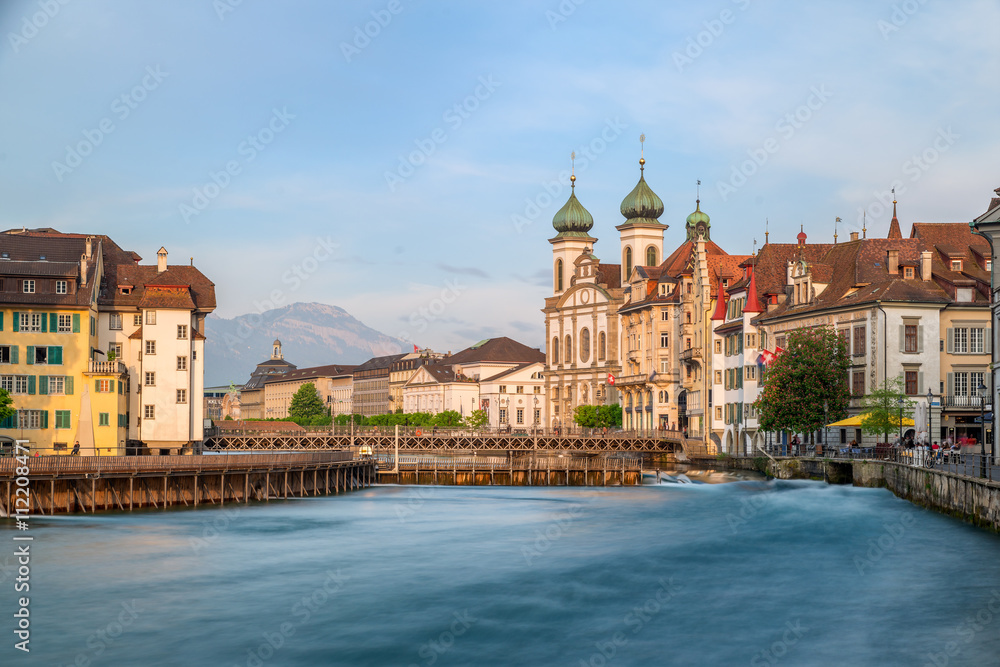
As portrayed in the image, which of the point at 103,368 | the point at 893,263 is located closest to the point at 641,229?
the point at 893,263

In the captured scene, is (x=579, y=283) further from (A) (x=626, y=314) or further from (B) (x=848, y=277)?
(B) (x=848, y=277)

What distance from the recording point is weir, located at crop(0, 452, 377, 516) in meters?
60.9

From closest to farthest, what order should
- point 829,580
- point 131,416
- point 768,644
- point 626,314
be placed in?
point 768,644 < point 829,580 < point 131,416 < point 626,314

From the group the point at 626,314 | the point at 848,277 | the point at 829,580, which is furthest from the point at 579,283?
the point at 829,580

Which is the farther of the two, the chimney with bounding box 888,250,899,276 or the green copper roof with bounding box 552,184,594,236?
the green copper roof with bounding box 552,184,594,236

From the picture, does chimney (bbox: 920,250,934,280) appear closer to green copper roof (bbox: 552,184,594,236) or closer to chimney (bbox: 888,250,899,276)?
chimney (bbox: 888,250,899,276)

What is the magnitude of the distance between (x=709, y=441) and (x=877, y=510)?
171 feet

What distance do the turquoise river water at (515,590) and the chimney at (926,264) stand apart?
23.7 m

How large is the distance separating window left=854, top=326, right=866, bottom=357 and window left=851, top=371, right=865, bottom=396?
45.7 inches

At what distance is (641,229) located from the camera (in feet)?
550

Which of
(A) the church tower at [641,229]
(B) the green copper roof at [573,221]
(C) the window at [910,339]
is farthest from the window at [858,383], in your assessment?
(B) the green copper roof at [573,221]

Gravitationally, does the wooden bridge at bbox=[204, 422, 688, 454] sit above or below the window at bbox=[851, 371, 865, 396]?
below

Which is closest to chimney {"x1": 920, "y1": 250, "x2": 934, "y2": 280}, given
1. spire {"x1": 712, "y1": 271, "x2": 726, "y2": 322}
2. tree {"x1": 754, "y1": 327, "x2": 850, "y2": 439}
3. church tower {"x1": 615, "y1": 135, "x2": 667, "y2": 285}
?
tree {"x1": 754, "y1": 327, "x2": 850, "y2": 439}

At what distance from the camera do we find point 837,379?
273 ft
